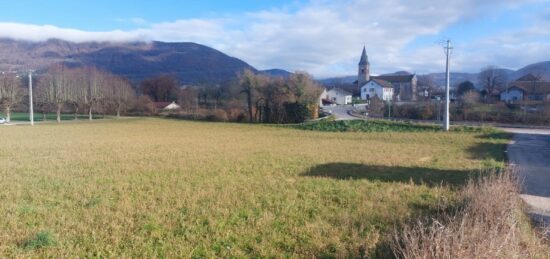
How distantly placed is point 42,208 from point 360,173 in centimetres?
981

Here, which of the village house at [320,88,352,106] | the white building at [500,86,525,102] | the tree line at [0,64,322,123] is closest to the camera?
the tree line at [0,64,322,123]

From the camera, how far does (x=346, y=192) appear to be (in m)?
10.5

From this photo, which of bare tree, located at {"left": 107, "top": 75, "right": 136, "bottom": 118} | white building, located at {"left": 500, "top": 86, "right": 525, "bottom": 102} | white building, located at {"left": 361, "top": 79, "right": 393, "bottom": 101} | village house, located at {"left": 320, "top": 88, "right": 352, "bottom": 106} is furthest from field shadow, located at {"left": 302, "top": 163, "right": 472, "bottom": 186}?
white building, located at {"left": 361, "top": 79, "right": 393, "bottom": 101}

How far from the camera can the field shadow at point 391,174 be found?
12333 mm

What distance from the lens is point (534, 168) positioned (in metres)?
14.9

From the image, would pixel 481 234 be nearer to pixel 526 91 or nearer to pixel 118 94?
pixel 118 94

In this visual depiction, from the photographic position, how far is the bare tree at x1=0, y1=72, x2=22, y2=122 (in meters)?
55.6

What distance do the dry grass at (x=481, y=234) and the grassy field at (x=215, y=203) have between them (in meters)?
1.18

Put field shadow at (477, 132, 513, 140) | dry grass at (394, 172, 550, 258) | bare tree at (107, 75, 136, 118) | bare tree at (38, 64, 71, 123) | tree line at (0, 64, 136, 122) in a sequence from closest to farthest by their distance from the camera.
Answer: dry grass at (394, 172, 550, 258) < field shadow at (477, 132, 513, 140) < tree line at (0, 64, 136, 122) < bare tree at (38, 64, 71, 123) < bare tree at (107, 75, 136, 118)

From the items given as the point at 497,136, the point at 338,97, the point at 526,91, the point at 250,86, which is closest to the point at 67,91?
the point at 250,86

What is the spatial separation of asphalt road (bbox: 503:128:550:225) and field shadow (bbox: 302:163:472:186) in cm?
180

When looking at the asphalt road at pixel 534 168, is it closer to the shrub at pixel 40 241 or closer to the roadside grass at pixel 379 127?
the roadside grass at pixel 379 127

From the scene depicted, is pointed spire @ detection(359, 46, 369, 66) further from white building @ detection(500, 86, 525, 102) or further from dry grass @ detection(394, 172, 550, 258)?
dry grass @ detection(394, 172, 550, 258)

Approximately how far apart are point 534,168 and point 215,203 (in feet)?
42.4
